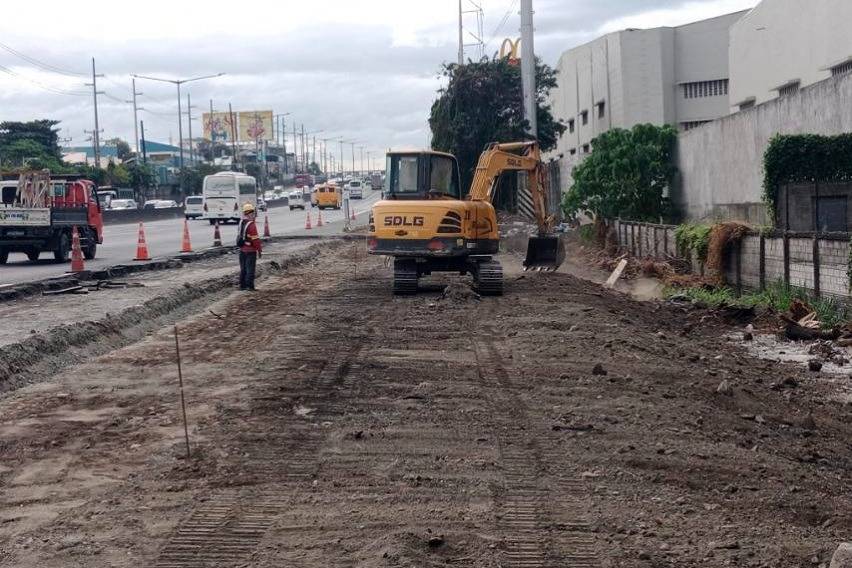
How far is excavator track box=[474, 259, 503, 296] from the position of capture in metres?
18.8

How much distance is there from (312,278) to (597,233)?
407 inches

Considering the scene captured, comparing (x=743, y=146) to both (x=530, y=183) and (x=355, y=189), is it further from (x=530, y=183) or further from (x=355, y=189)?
(x=355, y=189)

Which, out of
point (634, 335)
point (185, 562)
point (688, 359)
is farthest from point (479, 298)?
point (185, 562)

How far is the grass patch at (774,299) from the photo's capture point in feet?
46.8

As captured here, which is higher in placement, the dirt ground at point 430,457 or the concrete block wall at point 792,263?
the concrete block wall at point 792,263

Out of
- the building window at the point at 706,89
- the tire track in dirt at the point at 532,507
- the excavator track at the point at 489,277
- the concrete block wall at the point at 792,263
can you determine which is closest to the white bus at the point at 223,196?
the building window at the point at 706,89

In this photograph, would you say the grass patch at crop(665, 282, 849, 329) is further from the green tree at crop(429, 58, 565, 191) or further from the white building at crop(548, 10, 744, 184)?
the green tree at crop(429, 58, 565, 191)

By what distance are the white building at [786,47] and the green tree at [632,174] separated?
348 centimetres

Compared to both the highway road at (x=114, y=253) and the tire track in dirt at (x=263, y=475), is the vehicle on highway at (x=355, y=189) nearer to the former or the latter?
the highway road at (x=114, y=253)

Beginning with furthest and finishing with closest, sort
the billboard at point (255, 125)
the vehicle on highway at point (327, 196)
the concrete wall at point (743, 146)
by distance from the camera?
1. the billboard at point (255, 125)
2. the vehicle on highway at point (327, 196)
3. the concrete wall at point (743, 146)

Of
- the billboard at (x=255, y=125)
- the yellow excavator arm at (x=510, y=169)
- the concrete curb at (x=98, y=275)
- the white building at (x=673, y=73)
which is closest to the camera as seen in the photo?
the concrete curb at (x=98, y=275)

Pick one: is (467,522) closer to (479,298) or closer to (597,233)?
(479,298)

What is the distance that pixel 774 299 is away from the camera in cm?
1641

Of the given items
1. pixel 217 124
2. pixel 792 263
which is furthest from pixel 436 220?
pixel 217 124
